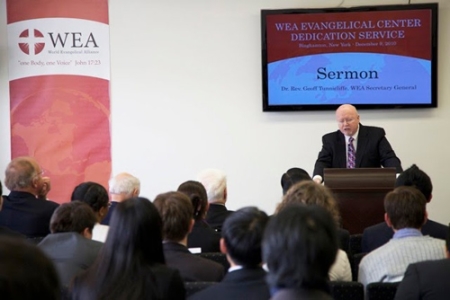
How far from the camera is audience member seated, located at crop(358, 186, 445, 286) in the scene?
10.2 feet

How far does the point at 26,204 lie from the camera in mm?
4664

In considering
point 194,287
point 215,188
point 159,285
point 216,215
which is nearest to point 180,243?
point 194,287

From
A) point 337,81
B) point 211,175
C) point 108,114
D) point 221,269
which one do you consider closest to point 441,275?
point 221,269

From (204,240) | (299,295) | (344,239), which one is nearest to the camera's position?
(299,295)

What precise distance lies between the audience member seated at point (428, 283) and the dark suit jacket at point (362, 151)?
3551 millimetres

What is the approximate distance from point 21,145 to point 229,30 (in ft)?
8.26

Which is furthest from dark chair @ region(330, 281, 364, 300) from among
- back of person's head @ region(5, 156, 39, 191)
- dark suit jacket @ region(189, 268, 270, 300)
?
back of person's head @ region(5, 156, 39, 191)

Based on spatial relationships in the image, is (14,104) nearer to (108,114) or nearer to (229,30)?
(108,114)

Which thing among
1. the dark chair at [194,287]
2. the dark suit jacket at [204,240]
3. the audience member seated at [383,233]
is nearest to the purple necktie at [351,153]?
the audience member seated at [383,233]

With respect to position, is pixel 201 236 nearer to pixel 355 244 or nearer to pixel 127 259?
pixel 355 244

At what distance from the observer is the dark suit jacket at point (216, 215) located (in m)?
4.62

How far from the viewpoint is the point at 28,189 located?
4.77 metres

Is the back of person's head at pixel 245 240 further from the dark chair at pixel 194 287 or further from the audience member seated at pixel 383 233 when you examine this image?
the audience member seated at pixel 383 233

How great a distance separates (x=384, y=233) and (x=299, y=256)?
2.43m
